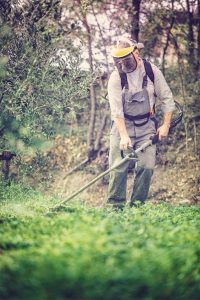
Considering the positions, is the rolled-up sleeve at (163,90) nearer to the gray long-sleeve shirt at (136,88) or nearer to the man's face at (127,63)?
the gray long-sleeve shirt at (136,88)

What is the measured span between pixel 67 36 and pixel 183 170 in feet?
10.7

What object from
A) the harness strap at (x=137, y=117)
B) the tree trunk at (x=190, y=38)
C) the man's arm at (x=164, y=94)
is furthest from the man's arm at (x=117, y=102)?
the tree trunk at (x=190, y=38)

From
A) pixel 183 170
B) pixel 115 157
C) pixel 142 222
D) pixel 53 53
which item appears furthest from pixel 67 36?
pixel 142 222

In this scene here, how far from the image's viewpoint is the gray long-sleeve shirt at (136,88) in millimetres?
6285

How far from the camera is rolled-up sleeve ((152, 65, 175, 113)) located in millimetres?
6469

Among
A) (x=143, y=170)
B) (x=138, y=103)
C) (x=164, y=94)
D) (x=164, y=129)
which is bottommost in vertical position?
(x=143, y=170)

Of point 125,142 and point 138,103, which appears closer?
point 125,142

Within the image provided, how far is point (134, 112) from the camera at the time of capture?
6.48m

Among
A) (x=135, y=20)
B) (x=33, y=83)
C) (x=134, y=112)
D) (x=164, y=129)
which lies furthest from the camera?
(x=135, y=20)

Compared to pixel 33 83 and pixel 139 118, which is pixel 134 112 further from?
pixel 33 83

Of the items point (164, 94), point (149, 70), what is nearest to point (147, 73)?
point (149, 70)

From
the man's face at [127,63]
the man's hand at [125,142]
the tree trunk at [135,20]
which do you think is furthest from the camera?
the tree trunk at [135,20]

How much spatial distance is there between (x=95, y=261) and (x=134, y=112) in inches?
144

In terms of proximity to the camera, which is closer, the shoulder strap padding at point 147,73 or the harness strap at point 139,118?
the shoulder strap padding at point 147,73
